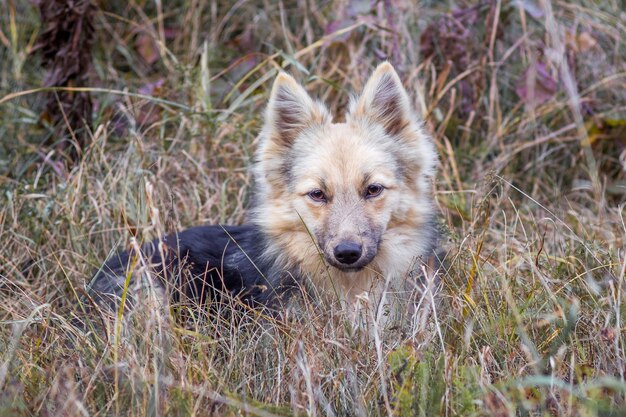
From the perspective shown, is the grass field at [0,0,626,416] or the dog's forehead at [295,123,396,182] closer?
the grass field at [0,0,626,416]

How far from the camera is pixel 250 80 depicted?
6.48 meters

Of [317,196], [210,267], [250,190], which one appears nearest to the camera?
[317,196]

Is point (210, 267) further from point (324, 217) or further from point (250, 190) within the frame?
point (250, 190)

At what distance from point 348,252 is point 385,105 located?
3.36 feet

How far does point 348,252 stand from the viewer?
12.2 ft

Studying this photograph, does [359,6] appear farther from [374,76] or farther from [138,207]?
[138,207]

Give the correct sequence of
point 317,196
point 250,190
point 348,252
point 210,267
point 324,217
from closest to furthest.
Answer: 1. point 348,252
2. point 324,217
3. point 317,196
4. point 210,267
5. point 250,190

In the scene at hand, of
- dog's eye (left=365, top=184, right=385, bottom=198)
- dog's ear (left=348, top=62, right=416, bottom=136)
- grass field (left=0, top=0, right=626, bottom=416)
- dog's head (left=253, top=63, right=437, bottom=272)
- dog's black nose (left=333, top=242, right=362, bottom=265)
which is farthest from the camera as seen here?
dog's ear (left=348, top=62, right=416, bottom=136)

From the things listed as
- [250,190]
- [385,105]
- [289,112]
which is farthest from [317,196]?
[250,190]

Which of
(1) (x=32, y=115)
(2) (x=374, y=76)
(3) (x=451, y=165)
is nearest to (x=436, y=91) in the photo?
(3) (x=451, y=165)

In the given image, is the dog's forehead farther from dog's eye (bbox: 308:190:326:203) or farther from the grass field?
the grass field

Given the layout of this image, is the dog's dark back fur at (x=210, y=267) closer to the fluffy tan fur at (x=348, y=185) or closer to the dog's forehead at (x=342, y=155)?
the fluffy tan fur at (x=348, y=185)

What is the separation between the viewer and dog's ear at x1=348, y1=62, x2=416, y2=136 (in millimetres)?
4281

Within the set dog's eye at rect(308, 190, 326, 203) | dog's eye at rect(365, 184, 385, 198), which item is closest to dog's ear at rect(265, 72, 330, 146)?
dog's eye at rect(308, 190, 326, 203)
